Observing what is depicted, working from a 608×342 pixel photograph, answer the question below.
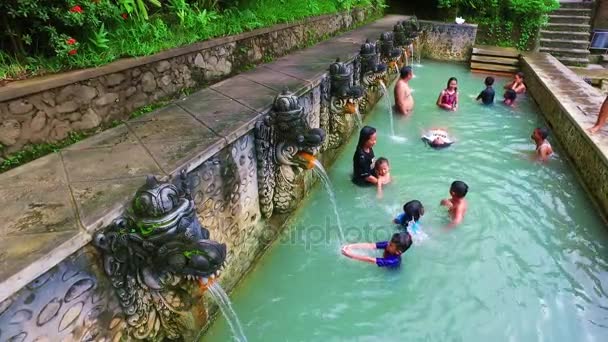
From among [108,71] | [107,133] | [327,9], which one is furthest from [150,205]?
[327,9]

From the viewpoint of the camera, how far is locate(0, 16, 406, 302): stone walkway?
203 centimetres

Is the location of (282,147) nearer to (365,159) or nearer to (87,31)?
(365,159)

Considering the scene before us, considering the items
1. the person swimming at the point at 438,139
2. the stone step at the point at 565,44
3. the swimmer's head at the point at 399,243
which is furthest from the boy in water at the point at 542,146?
the stone step at the point at 565,44

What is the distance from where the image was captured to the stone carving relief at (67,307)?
1877mm

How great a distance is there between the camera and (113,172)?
111 inches

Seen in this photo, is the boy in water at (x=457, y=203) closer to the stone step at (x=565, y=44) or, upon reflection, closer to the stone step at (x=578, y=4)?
the stone step at (x=565, y=44)

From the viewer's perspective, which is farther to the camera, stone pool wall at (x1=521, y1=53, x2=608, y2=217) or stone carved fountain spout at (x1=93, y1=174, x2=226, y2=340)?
stone pool wall at (x1=521, y1=53, x2=608, y2=217)

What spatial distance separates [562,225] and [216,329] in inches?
182

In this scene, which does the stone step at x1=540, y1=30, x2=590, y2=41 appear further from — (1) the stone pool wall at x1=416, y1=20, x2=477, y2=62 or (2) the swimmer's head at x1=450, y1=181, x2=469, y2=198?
(2) the swimmer's head at x1=450, y1=181, x2=469, y2=198

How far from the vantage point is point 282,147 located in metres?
4.19

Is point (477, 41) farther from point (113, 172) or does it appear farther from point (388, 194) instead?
point (113, 172)

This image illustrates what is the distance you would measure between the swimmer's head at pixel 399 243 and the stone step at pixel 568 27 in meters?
13.0

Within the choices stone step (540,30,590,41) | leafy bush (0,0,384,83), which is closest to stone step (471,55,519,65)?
stone step (540,30,590,41)

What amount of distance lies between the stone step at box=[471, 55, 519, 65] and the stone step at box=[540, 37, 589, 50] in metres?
1.73
